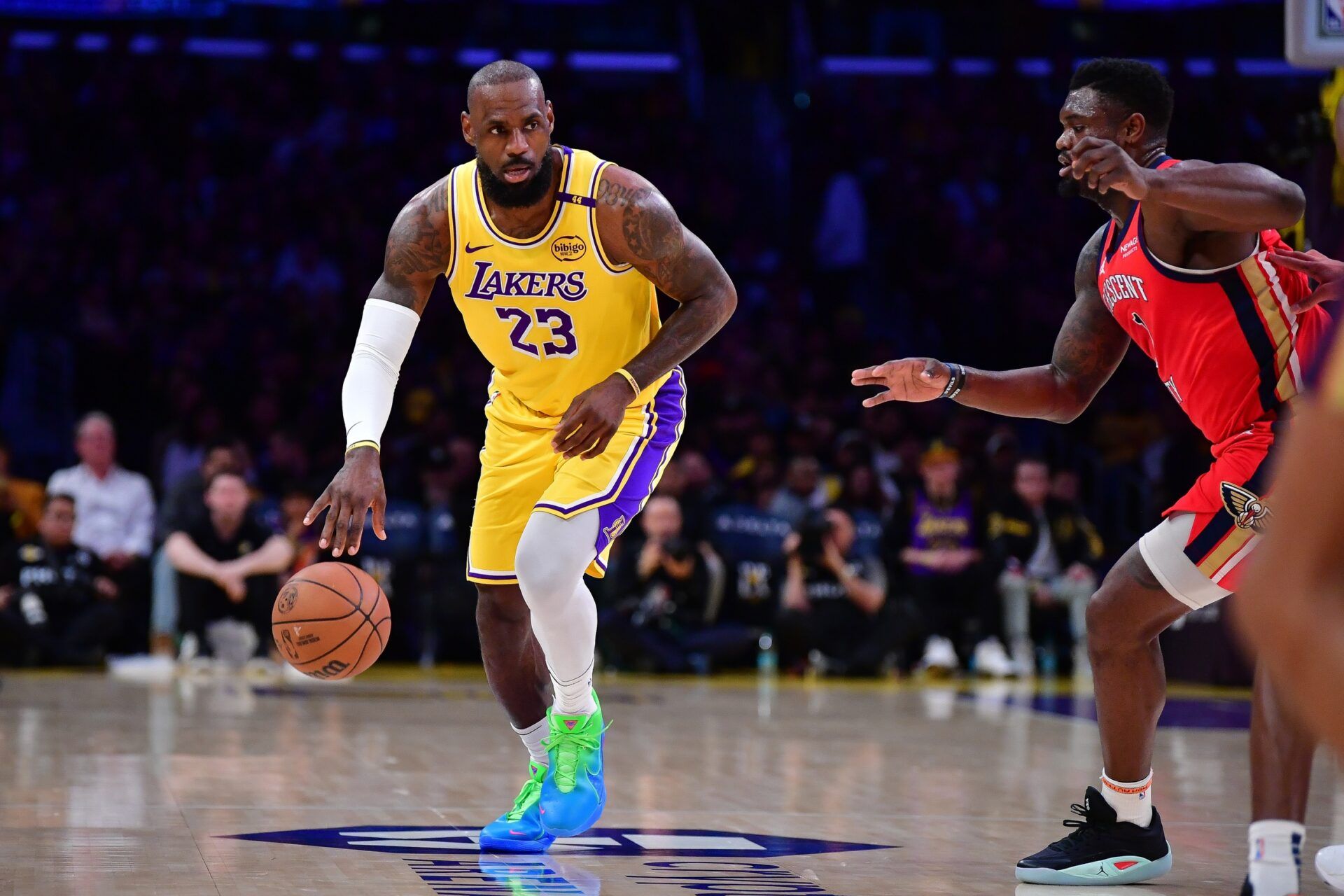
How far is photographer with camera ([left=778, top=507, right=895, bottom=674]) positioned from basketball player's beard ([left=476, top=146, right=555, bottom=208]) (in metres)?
7.41

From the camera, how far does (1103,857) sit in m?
4.38

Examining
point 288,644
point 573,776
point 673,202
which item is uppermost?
point 673,202

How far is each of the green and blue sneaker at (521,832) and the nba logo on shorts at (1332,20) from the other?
3281 millimetres

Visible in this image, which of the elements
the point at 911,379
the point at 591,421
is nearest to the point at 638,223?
the point at 591,421

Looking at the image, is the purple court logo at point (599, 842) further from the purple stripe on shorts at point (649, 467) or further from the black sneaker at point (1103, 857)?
the purple stripe on shorts at point (649, 467)

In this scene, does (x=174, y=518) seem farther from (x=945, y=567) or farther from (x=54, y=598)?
(x=945, y=567)

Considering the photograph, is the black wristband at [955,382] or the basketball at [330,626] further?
the basketball at [330,626]

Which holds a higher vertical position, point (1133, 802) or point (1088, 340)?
point (1088, 340)

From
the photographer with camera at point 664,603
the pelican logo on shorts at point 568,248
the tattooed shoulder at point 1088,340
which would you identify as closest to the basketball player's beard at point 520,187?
the pelican logo on shorts at point 568,248

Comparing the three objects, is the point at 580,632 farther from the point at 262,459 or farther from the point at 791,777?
the point at 262,459

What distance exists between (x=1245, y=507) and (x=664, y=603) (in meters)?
7.85

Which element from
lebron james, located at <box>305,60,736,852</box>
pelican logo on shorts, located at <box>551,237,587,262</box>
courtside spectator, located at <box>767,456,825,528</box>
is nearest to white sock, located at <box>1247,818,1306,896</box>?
lebron james, located at <box>305,60,736,852</box>

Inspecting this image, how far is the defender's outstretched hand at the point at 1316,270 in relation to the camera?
397 cm

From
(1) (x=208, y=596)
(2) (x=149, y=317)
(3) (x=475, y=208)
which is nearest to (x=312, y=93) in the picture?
(2) (x=149, y=317)
